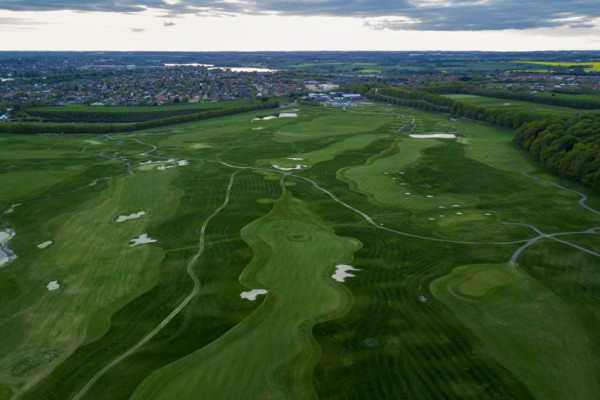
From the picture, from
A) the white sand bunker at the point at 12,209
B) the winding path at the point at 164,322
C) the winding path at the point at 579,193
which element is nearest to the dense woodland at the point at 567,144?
the winding path at the point at 579,193

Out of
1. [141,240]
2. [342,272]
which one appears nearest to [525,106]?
[342,272]

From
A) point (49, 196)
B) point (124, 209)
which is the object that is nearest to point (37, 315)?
point (124, 209)

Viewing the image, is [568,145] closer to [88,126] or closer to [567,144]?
[567,144]

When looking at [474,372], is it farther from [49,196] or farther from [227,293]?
[49,196]

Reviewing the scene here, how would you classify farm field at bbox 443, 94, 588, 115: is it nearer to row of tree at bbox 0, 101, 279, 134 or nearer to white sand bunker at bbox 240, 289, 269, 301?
row of tree at bbox 0, 101, 279, 134

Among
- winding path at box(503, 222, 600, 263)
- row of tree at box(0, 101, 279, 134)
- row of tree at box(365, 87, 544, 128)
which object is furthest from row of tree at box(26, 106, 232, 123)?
winding path at box(503, 222, 600, 263)

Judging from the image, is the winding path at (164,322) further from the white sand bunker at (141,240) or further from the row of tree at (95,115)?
the row of tree at (95,115)
